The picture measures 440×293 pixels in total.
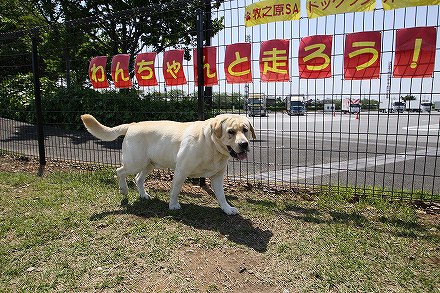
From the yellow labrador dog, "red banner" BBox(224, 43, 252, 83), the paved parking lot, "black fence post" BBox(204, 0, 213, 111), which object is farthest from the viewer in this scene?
the paved parking lot

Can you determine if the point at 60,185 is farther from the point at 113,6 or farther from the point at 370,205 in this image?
the point at 113,6

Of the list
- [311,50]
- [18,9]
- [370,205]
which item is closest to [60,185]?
[311,50]

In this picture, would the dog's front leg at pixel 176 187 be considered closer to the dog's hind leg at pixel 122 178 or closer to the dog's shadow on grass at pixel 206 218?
the dog's shadow on grass at pixel 206 218

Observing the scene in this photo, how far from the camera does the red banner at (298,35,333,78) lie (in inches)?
162

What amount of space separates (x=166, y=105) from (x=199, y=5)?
2.56 metres

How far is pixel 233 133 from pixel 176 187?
108cm

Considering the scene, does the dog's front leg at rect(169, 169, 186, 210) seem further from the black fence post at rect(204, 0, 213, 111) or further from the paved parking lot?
the black fence post at rect(204, 0, 213, 111)

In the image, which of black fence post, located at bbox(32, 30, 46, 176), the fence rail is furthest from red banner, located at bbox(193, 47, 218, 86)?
black fence post, located at bbox(32, 30, 46, 176)

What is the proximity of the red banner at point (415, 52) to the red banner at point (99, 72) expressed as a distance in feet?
16.0

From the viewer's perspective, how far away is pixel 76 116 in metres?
12.3

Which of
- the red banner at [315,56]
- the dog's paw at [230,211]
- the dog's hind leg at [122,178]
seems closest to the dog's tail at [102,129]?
the dog's hind leg at [122,178]

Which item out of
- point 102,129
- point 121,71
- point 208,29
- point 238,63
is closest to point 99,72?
point 121,71

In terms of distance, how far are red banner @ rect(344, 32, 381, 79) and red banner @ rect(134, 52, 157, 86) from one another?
309 centimetres

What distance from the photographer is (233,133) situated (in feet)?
11.1
